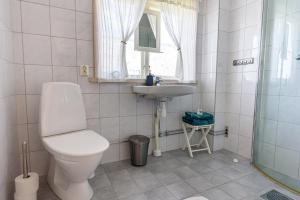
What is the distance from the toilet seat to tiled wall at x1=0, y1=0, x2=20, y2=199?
24 centimetres

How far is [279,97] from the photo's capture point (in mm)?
1674

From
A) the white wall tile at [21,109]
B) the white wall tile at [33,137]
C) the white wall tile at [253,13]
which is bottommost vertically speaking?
the white wall tile at [33,137]

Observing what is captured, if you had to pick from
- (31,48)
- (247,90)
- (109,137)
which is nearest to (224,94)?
(247,90)

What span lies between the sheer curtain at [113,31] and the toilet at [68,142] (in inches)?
15.6

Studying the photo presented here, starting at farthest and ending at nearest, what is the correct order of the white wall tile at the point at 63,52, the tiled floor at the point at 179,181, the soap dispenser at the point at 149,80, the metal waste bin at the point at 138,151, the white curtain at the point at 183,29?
1. the white curtain at the point at 183,29
2. the soap dispenser at the point at 149,80
3. the metal waste bin at the point at 138,151
4. the white wall tile at the point at 63,52
5. the tiled floor at the point at 179,181

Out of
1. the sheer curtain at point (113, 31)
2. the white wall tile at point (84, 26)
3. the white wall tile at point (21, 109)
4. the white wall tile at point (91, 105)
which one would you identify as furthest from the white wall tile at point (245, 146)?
the white wall tile at point (21, 109)

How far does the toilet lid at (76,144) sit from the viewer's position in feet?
3.49

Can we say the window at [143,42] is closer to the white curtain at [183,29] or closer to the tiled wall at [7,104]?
the white curtain at [183,29]

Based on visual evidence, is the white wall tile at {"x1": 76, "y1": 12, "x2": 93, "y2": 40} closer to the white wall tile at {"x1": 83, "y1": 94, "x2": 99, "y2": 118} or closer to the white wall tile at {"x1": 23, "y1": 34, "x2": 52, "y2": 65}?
the white wall tile at {"x1": 23, "y1": 34, "x2": 52, "y2": 65}

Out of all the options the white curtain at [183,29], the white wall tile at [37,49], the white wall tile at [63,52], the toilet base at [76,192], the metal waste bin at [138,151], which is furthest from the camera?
the white curtain at [183,29]

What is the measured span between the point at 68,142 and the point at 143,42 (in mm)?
1340

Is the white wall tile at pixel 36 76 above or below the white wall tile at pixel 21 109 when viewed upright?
above

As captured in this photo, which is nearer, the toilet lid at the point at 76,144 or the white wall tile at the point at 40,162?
the toilet lid at the point at 76,144

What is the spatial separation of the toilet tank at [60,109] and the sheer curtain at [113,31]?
1.16ft
